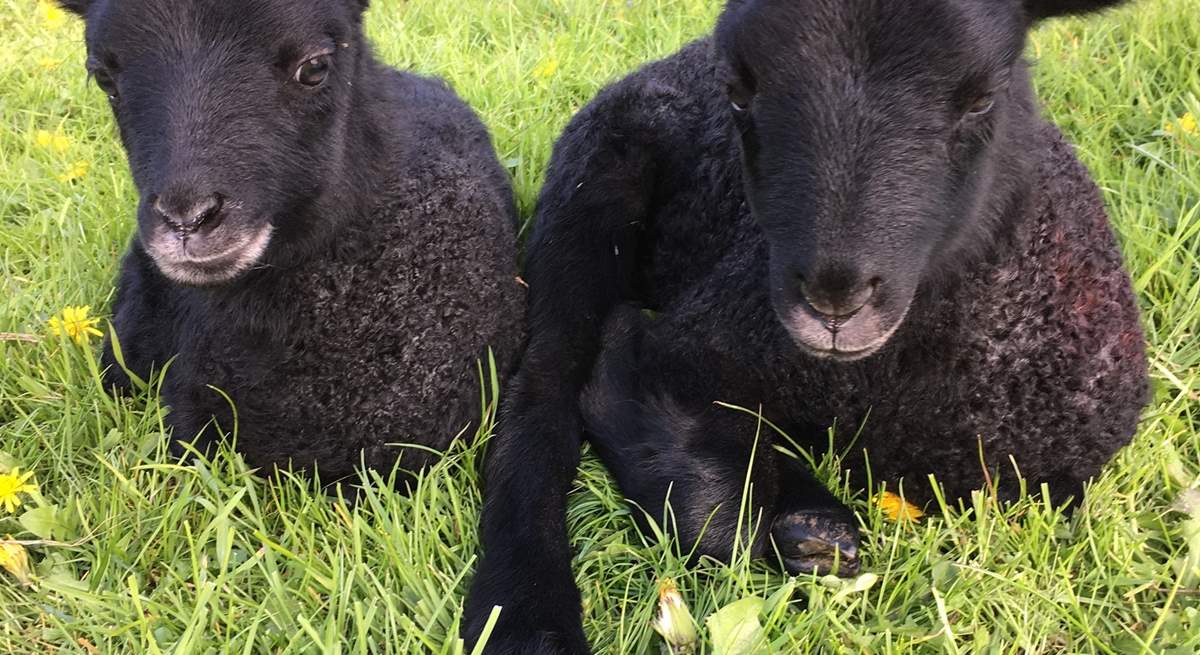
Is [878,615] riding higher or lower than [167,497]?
lower

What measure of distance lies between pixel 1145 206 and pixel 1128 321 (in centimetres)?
126

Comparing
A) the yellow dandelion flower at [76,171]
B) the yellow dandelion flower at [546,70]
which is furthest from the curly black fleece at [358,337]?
the yellow dandelion flower at [546,70]

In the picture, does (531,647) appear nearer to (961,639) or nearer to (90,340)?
→ (961,639)

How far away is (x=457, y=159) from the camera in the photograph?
142 inches

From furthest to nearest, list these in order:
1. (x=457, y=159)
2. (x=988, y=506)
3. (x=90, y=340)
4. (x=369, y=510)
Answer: (x=90, y=340)
(x=457, y=159)
(x=369, y=510)
(x=988, y=506)

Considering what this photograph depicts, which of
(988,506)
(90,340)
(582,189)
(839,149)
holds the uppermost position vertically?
(839,149)

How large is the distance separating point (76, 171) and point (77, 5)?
1.88m

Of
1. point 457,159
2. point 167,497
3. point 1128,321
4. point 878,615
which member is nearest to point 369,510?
point 167,497

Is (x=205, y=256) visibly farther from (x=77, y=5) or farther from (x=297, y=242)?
(x=77, y=5)

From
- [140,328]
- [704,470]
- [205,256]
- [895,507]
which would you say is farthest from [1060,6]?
[140,328]

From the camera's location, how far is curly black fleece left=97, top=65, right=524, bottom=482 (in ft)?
10.2

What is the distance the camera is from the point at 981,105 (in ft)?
7.98

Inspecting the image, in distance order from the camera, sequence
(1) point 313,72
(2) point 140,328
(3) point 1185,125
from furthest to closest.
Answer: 1. (3) point 1185,125
2. (2) point 140,328
3. (1) point 313,72

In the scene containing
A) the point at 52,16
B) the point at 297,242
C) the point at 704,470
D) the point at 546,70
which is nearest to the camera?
the point at 297,242
